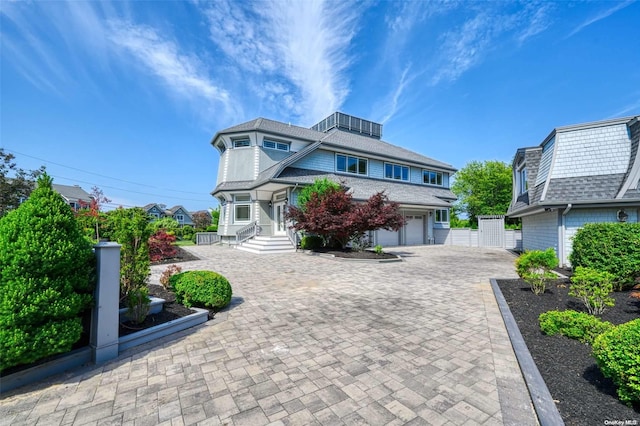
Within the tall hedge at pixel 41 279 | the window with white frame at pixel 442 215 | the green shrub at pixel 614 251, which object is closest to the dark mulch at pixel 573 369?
the green shrub at pixel 614 251

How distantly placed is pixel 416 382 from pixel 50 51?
14802mm

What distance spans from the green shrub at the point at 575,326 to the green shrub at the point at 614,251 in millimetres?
3913

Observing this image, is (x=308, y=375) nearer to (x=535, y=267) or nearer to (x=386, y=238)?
(x=535, y=267)

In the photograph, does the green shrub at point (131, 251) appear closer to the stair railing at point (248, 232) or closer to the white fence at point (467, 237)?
the stair railing at point (248, 232)

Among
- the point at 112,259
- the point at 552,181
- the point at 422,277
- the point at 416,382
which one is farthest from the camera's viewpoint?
the point at 552,181

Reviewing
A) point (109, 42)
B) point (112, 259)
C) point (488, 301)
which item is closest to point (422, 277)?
point (488, 301)

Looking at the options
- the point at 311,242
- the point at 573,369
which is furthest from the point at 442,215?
the point at 573,369

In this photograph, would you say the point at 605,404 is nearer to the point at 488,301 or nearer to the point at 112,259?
the point at 488,301

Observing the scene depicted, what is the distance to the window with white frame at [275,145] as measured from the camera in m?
19.7

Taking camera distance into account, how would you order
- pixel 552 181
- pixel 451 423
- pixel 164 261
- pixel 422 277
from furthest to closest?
pixel 164 261 < pixel 552 181 < pixel 422 277 < pixel 451 423

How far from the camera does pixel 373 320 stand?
477 centimetres

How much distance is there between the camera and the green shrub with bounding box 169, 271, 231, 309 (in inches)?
195

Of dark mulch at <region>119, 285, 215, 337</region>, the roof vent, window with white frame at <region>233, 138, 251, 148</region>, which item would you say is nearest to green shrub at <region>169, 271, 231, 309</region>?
dark mulch at <region>119, 285, 215, 337</region>

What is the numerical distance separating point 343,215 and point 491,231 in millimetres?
13882
